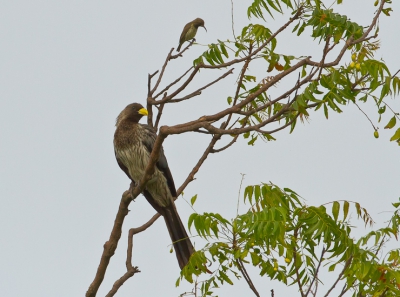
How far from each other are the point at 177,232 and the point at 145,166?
72 cm

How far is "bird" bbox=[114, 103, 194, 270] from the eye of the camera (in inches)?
303

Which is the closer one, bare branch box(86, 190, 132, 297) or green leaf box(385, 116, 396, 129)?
green leaf box(385, 116, 396, 129)

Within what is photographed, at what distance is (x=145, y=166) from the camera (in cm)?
768

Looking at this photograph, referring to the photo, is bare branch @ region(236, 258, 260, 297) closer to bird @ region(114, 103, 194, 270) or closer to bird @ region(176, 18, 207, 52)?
bird @ region(114, 103, 194, 270)

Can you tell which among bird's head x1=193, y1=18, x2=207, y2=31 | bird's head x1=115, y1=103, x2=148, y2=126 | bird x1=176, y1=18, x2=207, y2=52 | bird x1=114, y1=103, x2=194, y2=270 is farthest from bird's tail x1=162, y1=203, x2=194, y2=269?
bird's head x1=193, y1=18, x2=207, y2=31

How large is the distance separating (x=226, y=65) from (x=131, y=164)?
2.34 m

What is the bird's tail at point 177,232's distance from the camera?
727 cm

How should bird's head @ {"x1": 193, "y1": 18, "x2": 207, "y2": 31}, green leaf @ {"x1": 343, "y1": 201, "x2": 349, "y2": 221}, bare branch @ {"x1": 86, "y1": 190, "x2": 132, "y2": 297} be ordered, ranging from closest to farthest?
green leaf @ {"x1": 343, "y1": 201, "x2": 349, "y2": 221} → bare branch @ {"x1": 86, "y1": 190, "x2": 132, "y2": 297} → bird's head @ {"x1": 193, "y1": 18, "x2": 207, "y2": 31}

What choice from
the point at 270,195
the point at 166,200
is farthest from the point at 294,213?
the point at 166,200

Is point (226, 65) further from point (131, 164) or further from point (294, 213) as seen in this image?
point (131, 164)

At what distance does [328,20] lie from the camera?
18.7ft

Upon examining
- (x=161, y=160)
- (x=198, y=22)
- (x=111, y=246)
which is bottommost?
(x=111, y=246)

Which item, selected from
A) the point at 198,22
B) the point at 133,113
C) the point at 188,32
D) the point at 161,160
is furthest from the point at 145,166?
the point at 198,22

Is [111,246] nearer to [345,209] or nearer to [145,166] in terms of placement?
[145,166]
